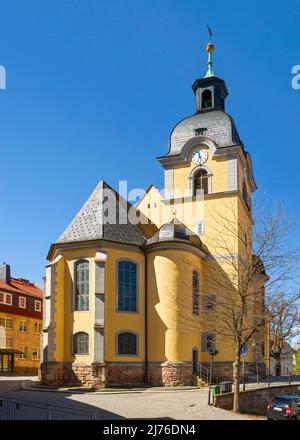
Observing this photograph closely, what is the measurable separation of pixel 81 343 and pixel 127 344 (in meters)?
2.92

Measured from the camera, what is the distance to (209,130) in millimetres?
40844

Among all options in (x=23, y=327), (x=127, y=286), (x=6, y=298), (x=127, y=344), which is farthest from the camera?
(x=23, y=327)

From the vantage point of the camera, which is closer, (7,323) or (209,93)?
(209,93)

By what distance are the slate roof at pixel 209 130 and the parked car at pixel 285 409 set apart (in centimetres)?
2289

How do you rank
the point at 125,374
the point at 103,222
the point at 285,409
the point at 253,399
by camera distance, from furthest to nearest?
the point at 103,222 → the point at 125,374 → the point at 253,399 → the point at 285,409

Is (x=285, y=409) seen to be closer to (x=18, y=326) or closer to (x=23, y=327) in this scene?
(x=18, y=326)

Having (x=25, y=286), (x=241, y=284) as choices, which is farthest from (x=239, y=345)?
(x=25, y=286)

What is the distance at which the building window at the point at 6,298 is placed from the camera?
5434 centimetres

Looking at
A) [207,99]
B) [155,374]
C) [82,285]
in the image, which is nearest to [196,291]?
[155,374]

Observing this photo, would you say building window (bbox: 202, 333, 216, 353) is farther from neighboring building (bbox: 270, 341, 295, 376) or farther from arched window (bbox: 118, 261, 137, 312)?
neighboring building (bbox: 270, 341, 295, 376)

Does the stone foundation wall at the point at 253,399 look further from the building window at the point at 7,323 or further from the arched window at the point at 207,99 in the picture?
the building window at the point at 7,323

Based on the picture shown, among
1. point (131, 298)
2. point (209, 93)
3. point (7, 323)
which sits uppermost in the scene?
point (209, 93)
